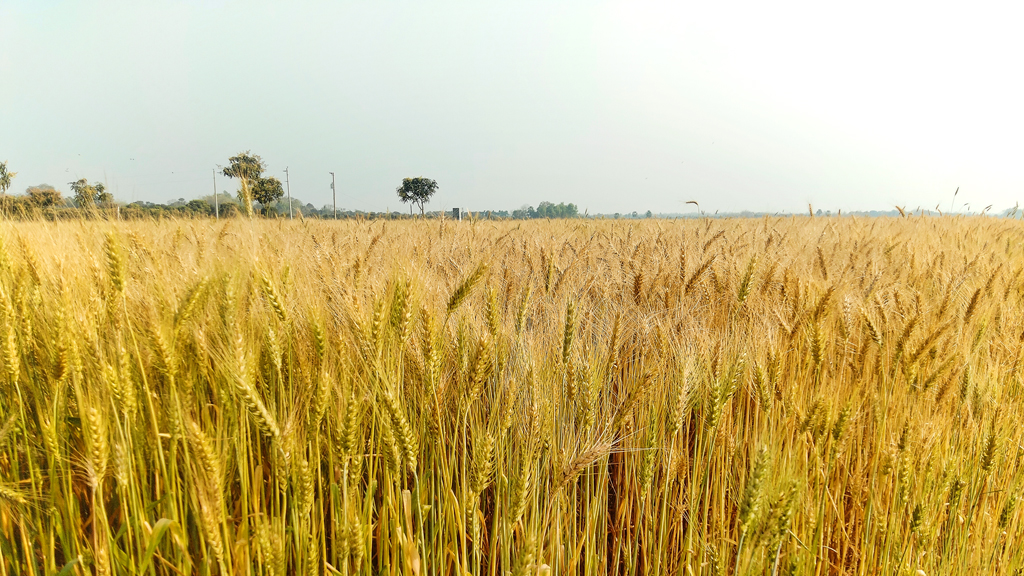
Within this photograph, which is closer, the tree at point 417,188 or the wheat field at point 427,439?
the wheat field at point 427,439

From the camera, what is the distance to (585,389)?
1.14 m

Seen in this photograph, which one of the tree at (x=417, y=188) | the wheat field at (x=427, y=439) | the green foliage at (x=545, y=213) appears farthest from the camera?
the tree at (x=417, y=188)

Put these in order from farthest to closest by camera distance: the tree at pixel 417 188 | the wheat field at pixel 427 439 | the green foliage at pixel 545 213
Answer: the tree at pixel 417 188, the green foliage at pixel 545 213, the wheat field at pixel 427 439

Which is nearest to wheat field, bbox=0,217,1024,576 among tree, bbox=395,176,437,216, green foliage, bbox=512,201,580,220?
green foliage, bbox=512,201,580,220

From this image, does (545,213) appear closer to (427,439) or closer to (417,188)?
(427,439)

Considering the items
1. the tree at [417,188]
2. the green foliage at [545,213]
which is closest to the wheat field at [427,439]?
the green foliage at [545,213]

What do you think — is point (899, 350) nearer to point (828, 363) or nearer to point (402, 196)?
point (828, 363)

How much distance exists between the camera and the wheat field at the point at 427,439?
1.00m

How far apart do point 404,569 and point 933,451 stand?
1.46 metres

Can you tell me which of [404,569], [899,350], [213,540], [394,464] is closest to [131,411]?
[213,540]

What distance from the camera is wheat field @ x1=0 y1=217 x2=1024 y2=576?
3.28 ft

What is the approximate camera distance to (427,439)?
133 centimetres

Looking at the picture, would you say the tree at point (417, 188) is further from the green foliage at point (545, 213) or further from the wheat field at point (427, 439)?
the wheat field at point (427, 439)

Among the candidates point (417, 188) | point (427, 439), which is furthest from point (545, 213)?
point (417, 188)
